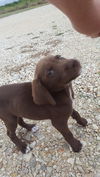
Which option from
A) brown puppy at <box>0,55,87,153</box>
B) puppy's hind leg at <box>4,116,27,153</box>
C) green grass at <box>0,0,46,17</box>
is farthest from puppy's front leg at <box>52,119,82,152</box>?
green grass at <box>0,0,46,17</box>

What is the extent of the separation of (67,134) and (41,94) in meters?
0.67

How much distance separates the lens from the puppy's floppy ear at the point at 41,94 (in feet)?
7.00

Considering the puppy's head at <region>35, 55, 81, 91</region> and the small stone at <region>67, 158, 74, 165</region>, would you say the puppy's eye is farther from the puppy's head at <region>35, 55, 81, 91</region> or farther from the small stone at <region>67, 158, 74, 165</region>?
the small stone at <region>67, 158, 74, 165</region>

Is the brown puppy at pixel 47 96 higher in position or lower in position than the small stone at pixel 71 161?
higher

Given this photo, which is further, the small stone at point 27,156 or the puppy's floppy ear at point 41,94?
the small stone at point 27,156

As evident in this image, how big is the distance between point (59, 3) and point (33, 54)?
17.9 feet

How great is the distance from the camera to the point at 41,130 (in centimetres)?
317

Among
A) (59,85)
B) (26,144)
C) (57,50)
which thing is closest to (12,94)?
(59,85)

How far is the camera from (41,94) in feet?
7.06

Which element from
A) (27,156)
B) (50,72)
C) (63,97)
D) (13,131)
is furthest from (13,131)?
(50,72)

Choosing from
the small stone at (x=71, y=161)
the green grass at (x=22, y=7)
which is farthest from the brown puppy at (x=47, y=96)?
the green grass at (x=22, y=7)

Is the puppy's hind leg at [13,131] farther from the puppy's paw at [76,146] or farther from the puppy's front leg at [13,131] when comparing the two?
the puppy's paw at [76,146]

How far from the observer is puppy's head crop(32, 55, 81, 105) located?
2113mm

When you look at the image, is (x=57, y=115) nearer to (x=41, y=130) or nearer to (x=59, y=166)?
(x=59, y=166)
